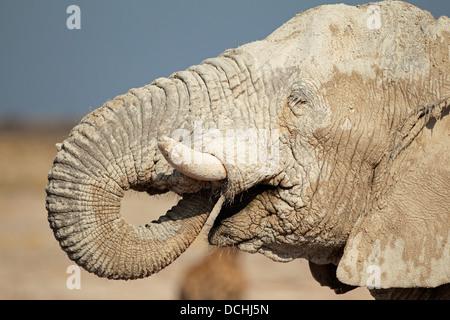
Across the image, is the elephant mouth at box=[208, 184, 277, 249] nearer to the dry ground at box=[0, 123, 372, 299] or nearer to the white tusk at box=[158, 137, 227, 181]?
the white tusk at box=[158, 137, 227, 181]

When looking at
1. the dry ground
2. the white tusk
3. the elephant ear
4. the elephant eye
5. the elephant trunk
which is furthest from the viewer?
the dry ground

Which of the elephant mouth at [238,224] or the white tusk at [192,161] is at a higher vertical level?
the white tusk at [192,161]

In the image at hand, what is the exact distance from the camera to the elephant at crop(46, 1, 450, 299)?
4461 mm

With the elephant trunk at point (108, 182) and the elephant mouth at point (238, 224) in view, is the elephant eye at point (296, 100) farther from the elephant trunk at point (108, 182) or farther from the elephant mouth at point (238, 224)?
the elephant trunk at point (108, 182)

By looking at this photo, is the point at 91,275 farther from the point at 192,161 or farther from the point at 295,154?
the point at 192,161

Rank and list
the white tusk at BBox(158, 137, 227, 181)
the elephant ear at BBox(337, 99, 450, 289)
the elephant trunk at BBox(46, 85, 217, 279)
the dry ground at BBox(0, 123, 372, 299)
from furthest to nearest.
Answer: the dry ground at BBox(0, 123, 372, 299) < the elephant ear at BBox(337, 99, 450, 289) < the elephant trunk at BBox(46, 85, 217, 279) < the white tusk at BBox(158, 137, 227, 181)

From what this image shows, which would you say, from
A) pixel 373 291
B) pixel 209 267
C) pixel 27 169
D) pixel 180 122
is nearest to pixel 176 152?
pixel 180 122

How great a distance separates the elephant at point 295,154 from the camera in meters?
4.46

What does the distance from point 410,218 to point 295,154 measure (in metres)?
0.80

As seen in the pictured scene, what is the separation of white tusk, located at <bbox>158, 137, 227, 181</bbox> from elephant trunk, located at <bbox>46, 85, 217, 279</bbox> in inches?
8.9

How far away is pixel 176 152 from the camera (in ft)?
14.0

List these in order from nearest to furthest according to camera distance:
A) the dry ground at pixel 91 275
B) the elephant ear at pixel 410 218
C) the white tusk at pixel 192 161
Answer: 1. the white tusk at pixel 192 161
2. the elephant ear at pixel 410 218
3. the dry ground at pixel 91 275

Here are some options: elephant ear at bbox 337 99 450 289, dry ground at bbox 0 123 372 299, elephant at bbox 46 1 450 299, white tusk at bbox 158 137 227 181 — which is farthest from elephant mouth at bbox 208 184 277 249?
dry ground at bbox 0 123 372 299

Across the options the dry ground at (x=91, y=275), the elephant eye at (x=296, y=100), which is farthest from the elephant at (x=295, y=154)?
the dry ground at (x=91, y=275)
